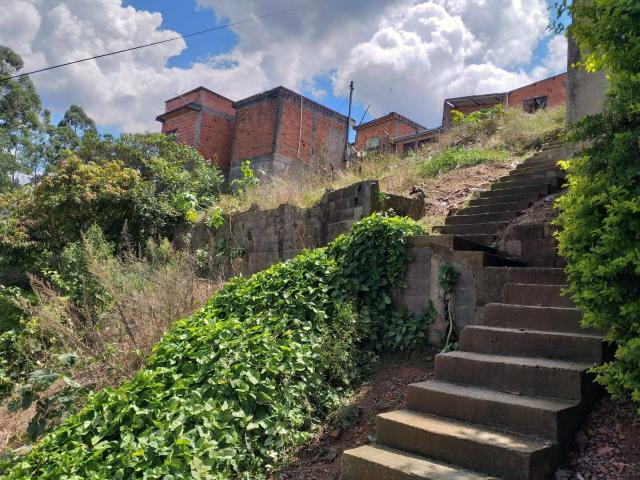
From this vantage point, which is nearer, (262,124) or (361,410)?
(361,410)

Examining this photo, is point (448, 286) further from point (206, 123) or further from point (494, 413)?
point (206, 123)

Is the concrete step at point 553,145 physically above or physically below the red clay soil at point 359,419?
above

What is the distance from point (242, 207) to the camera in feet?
37.4

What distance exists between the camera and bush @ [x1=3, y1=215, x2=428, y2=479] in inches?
136

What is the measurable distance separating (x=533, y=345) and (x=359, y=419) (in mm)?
1562

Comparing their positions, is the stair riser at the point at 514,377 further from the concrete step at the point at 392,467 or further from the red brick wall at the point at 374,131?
the red brick wall at the point at 374,131

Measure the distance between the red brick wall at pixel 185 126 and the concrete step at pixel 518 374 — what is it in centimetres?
2073

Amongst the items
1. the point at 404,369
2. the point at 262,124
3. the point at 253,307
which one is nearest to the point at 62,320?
the point at 253,307

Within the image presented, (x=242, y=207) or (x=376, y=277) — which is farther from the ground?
(x=242, y=207)

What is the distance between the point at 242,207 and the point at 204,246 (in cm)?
129

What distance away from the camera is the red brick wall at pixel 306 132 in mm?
21844

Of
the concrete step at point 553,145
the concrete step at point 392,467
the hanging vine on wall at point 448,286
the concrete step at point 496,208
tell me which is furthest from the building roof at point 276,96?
the concrete step at point 392,467

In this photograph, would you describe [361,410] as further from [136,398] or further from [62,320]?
[62,320]

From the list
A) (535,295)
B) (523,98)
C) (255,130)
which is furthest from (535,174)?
(523,98)
